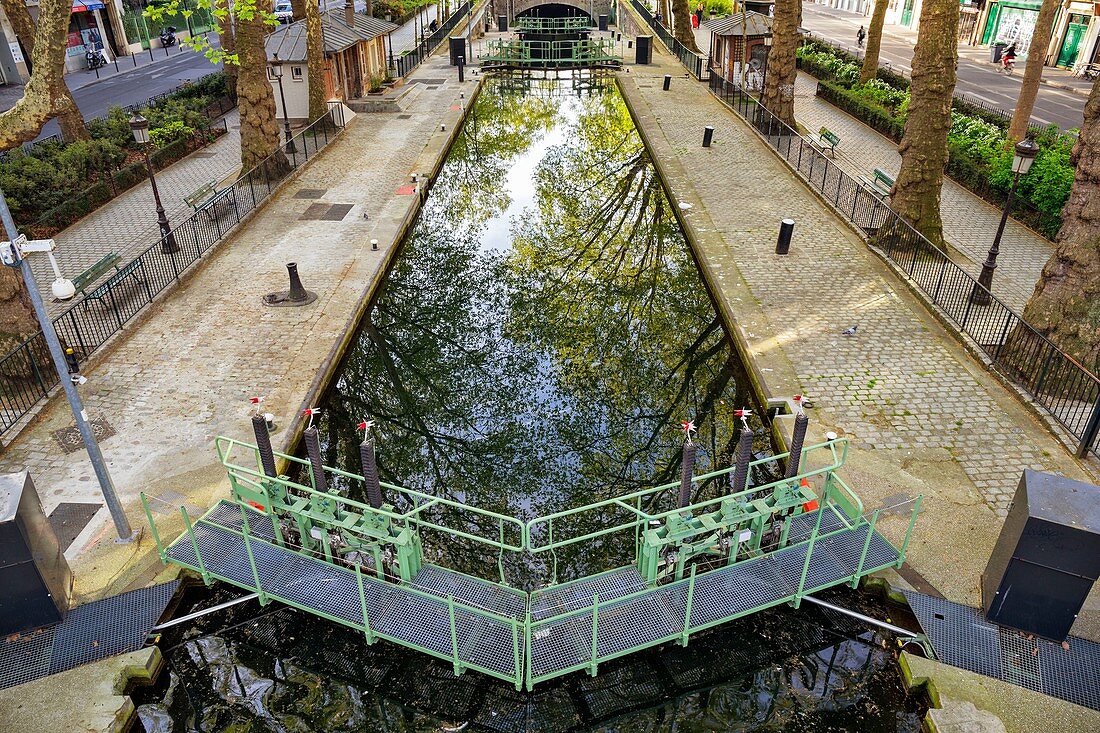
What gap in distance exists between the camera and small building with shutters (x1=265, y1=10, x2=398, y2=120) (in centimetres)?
2759

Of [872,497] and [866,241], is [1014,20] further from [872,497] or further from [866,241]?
[872,497]

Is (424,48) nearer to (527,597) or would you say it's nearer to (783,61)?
(783,61)

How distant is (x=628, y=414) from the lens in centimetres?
1286

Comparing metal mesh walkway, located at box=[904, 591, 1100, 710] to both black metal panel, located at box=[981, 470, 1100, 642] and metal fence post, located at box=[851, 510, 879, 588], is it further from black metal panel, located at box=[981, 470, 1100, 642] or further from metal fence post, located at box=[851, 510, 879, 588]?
metal fence post, located at box=[851, 510, 879, 588]

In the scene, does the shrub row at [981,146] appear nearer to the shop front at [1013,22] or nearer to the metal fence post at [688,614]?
the metal fence post at [688,614]

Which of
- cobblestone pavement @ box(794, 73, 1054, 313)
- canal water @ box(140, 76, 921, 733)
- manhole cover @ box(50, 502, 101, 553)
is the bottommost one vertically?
canal water @ box(140, 76, 921, 733)

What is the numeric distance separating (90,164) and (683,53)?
1241 inches

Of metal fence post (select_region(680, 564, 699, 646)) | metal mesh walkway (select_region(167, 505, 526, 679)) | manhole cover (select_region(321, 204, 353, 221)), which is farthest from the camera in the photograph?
manhole cover (select_region(321, 204, 353, 221))

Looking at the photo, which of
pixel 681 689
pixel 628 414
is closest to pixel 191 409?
pixel 628 414

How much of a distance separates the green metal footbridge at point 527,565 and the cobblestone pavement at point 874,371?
83 centimetres

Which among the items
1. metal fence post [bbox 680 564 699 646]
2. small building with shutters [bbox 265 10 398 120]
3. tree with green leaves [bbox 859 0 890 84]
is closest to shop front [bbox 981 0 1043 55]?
tree with green leaves [bbox 859 0 890 84]

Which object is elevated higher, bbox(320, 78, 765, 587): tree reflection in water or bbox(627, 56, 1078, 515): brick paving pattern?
bbox(627, 56, 1078, 515): brick paving pattern

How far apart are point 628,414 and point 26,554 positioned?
28.4 ft

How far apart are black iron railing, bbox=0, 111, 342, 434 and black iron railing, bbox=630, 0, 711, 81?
2413 centimetres
